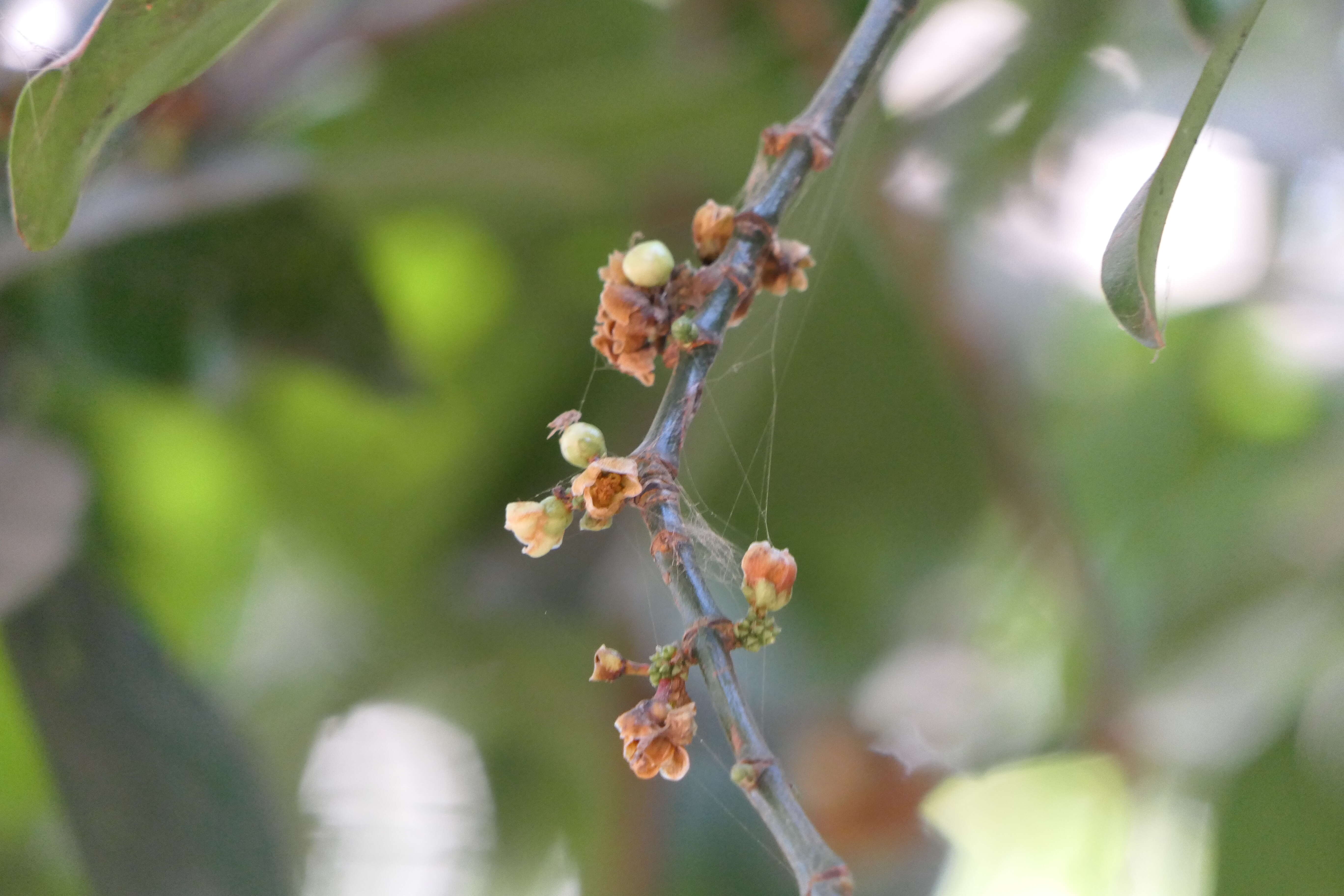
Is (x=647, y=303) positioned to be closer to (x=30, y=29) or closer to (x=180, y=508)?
(x=30, y=29)

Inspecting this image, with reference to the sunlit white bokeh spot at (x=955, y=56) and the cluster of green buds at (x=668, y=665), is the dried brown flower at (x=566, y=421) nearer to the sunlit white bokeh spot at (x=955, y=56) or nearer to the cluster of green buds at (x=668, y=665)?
the cluster of green buds at (x=668, y=665)

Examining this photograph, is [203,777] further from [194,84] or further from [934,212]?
[934,212]

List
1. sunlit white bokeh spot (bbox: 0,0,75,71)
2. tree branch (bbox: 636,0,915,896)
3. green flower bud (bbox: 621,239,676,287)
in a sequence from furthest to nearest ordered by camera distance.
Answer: sunlit white bokeh spot (bbox: 0,0,75,71) < green flower bud (bbox: 621,239,676,287) < tree branch (bbox: 636,0,915,896)

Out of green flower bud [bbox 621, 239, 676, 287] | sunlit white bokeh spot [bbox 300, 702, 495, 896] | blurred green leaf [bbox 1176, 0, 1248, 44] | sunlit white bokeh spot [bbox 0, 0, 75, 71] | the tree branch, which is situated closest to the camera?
the tree branch

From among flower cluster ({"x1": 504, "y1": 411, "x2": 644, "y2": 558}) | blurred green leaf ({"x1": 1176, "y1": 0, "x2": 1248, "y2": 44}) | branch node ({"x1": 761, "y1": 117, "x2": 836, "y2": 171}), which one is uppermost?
blurred green leaf ({"x1": 1176, "y1": 0, "x2": 1248, "y2": 44})

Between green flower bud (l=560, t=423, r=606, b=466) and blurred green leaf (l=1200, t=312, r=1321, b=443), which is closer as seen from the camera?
green flower bud (l=560, t=423, r=606, b=466)

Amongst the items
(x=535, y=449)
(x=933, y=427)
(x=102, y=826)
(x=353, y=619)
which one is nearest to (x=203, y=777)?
(x=102, y=826)

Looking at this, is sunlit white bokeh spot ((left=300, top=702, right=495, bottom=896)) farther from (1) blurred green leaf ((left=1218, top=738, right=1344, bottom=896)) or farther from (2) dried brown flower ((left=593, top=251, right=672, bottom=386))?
(2) dried brown flower ((left=593, top=251, right=672, bottom=386))

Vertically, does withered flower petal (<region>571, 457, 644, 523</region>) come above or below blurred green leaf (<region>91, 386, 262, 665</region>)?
below

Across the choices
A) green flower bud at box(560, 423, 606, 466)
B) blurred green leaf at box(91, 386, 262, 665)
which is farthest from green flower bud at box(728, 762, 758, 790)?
blurred green leaf at box(91, 386, 262, 665)
